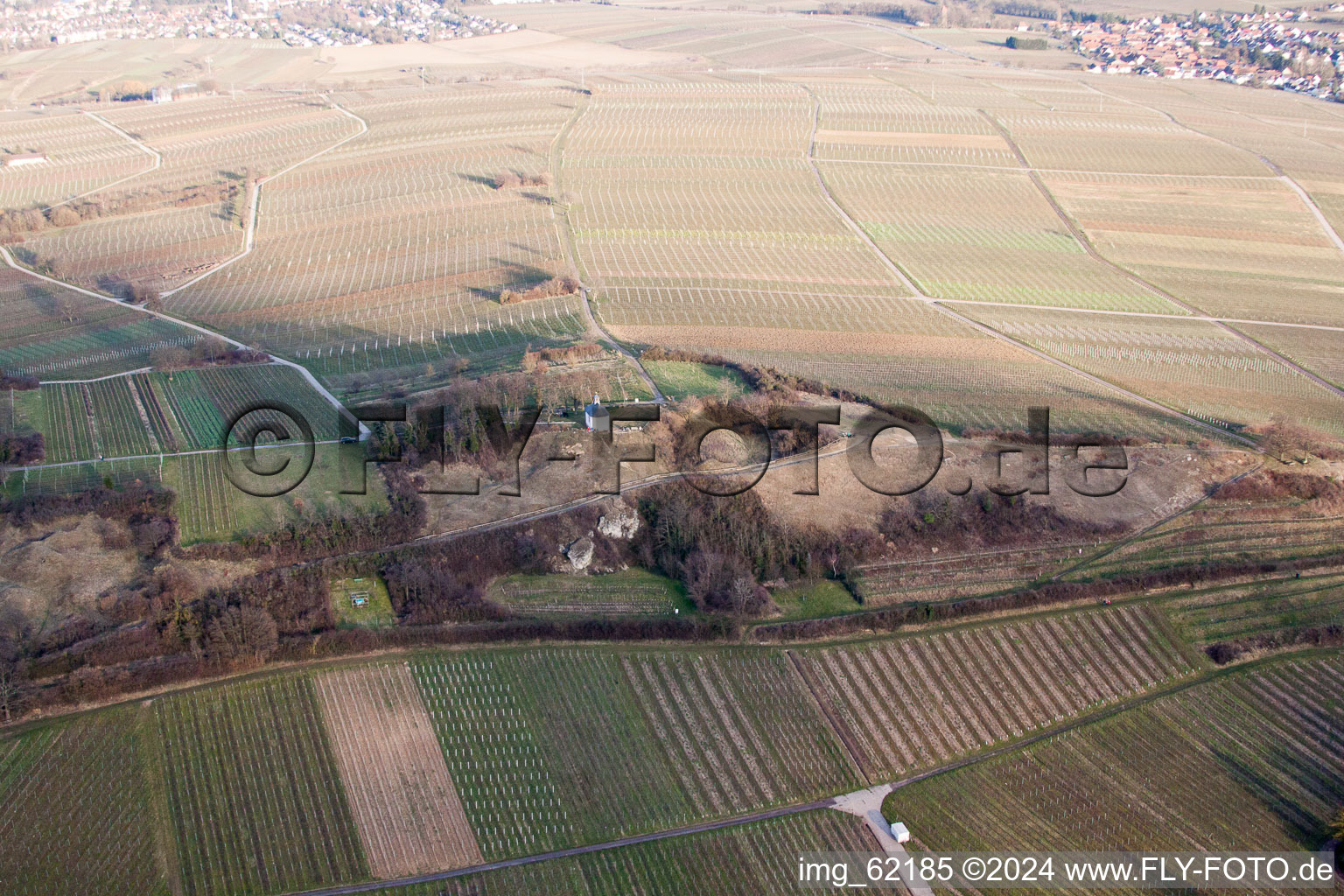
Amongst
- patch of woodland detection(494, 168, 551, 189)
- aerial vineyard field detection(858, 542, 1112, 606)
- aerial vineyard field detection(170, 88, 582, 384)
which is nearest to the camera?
aerial vineyard field detection(858, 542, 1112, 606)

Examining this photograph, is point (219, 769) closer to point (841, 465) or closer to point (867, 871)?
point (867, 871)

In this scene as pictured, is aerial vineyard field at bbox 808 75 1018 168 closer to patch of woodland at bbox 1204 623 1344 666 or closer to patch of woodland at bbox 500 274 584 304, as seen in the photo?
patch of woodland at bbox 500 274 584 304

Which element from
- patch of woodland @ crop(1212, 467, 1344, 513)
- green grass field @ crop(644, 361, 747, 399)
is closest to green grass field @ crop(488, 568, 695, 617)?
green grass field @ crop(644, 361, 747, 399)

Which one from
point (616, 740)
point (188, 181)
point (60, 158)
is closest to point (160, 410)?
point (616, 740)

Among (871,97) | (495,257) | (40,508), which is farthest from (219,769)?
(871,97)

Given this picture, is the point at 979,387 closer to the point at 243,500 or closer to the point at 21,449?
the point at 243,500

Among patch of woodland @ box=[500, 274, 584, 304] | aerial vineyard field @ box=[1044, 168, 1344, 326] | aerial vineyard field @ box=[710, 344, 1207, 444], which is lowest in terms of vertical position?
aerial vineyard field @ box=[710, 344, 1207, 444]
